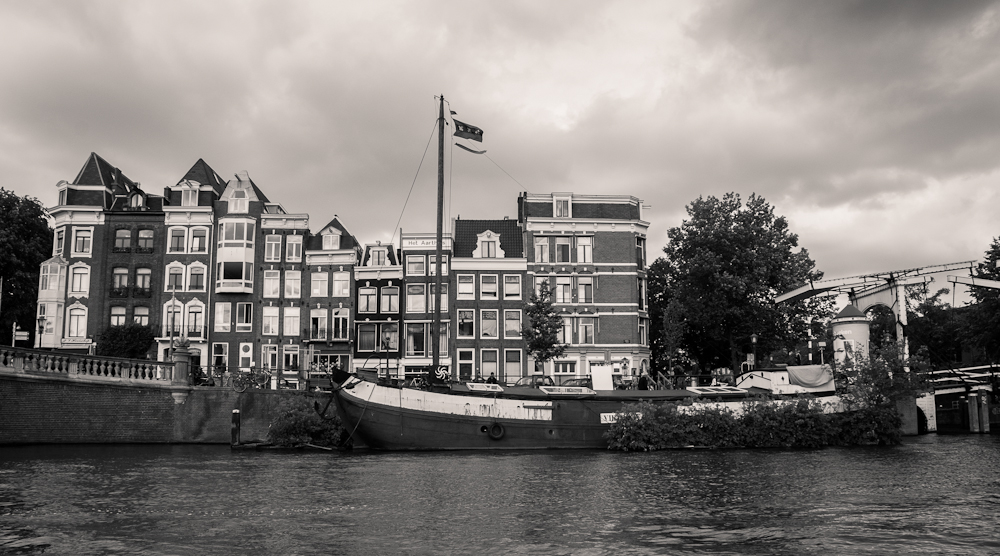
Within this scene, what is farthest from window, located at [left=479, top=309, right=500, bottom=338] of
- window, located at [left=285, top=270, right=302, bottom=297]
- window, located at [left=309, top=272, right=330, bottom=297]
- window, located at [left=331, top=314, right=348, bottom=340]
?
window, located at [left=285, top=270, right=302, bottom=297]

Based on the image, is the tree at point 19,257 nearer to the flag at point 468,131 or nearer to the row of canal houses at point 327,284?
the row of canal houses at point 327,284

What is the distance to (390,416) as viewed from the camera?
33.2m

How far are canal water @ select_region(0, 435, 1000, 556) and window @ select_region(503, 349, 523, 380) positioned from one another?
90.0 ft

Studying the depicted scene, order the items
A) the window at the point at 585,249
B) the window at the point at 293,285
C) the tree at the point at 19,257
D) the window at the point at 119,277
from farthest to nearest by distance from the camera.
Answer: the window at the point at 585,249 → the window at the point at 293,285 → the window at the point at 119,277 → the tree at the point at 19,257

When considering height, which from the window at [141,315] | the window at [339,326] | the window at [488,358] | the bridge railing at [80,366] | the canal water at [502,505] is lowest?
the canal water at [502,505]

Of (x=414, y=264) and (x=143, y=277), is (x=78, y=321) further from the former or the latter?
(x=414, y=264)

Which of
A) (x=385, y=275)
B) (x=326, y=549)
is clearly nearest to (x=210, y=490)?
(x=326, y=549)

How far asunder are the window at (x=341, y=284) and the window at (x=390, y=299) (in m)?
2.55

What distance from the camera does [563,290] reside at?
58000 millimetres

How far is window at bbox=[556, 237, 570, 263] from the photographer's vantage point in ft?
191

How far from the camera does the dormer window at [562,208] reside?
58.6m

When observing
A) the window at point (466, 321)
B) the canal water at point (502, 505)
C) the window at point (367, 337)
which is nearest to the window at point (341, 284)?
the window at point (367, 337)

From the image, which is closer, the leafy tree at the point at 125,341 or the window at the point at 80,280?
the leafy tree at the point at 125,341

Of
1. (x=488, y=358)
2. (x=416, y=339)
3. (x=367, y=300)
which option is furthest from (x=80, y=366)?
(x=488, y=358)
